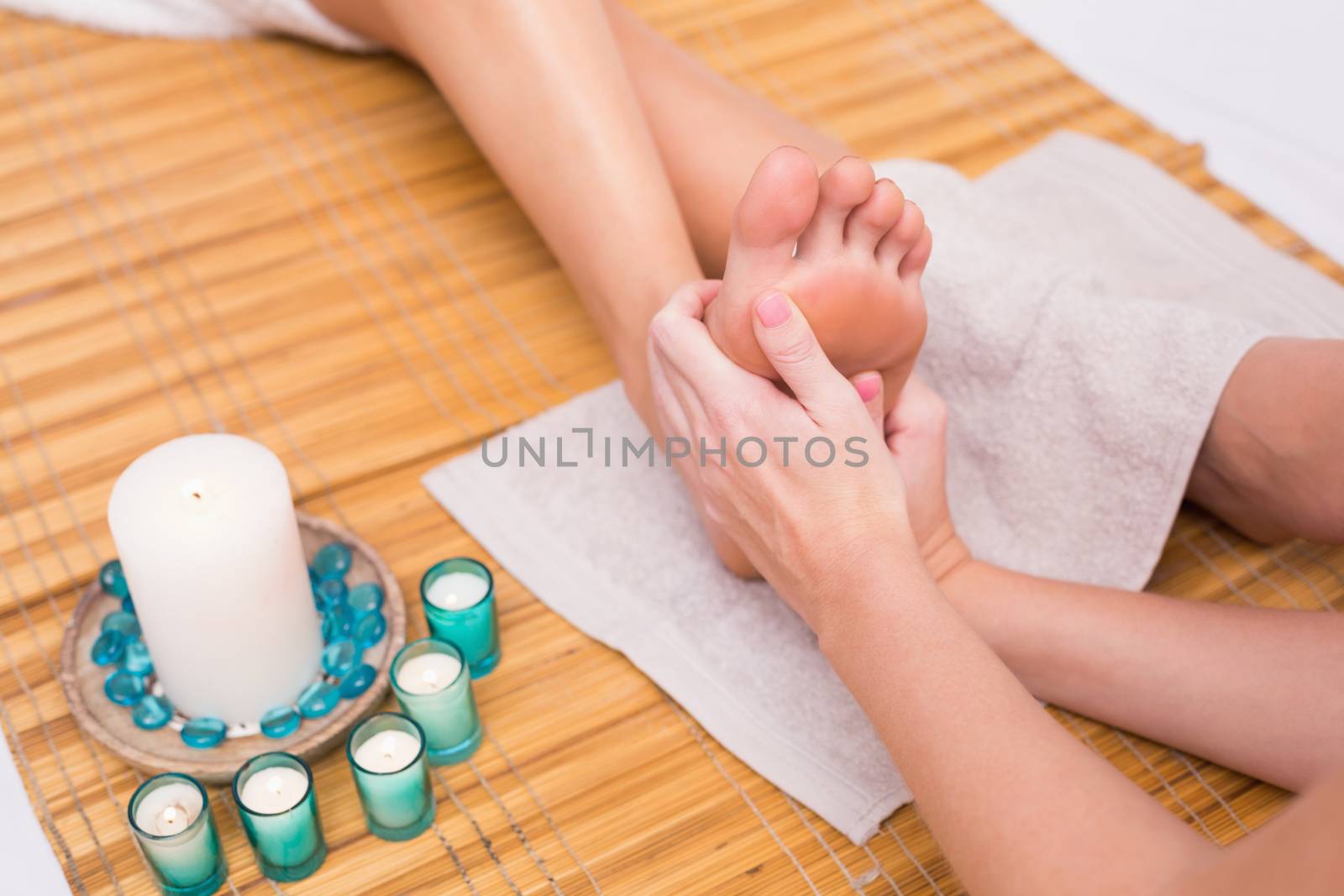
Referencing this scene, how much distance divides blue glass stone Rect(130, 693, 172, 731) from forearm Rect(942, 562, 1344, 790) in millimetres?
663

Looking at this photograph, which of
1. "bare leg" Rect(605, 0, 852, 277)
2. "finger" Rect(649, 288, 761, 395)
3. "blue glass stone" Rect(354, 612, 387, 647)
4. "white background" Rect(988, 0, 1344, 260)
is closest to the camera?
"finger" Rect(649, 288, 761, 395)

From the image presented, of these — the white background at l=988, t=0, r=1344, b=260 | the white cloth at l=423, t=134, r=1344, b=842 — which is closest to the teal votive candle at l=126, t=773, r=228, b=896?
the white cloth at l=423, t=134, r=1344, b=842

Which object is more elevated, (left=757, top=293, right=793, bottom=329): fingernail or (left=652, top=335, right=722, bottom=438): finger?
(left=757, top=293, right=793, bottom=329): fingernail

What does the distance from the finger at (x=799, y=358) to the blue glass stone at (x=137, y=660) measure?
570mm

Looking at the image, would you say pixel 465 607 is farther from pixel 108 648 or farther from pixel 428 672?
pixel 108 648

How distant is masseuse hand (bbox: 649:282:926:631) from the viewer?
39.9 inches

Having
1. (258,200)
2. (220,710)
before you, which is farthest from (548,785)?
(258,200)

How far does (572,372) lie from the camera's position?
4.97 feet

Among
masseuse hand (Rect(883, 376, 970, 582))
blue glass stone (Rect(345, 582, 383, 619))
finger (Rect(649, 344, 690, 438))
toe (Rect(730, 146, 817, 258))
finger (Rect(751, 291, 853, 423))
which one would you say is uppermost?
toe (Rect(730, 146, 817, 258))

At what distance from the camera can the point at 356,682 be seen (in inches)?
44.9

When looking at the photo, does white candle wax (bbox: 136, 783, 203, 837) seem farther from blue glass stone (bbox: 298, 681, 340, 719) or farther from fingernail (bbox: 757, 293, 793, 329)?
fingernail (bbox: 757, 293, 793, 329)

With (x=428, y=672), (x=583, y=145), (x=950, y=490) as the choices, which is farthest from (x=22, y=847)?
(x=950, y=490)

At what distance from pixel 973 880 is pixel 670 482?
1.98 feet

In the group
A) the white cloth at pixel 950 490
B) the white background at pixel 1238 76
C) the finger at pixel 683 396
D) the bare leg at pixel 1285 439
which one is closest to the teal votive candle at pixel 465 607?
the white cloth at pixel 950 490
